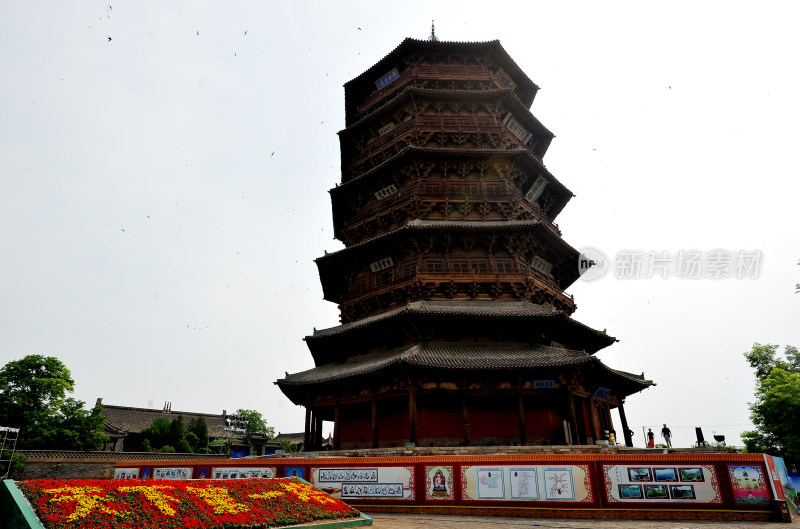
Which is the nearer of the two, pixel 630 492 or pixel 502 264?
pixel 630 492

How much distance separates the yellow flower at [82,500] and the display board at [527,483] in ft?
28.3

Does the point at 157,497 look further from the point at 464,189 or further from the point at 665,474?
the point at 464,189

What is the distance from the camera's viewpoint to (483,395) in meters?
18.4

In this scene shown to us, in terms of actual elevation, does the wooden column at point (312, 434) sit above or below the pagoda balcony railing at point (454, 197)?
below

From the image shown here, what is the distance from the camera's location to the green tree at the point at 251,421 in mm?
64438

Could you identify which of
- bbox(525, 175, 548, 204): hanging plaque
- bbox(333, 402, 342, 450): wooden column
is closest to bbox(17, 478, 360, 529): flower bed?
bbox(333, 402, 342, 450): wooden column

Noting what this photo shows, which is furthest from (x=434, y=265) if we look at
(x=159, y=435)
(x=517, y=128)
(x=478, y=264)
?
(x=159, y=435)

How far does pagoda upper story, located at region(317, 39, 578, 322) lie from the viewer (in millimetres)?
22109

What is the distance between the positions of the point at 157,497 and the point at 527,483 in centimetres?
884

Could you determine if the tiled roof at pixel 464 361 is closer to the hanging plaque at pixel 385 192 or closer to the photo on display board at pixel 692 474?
the photo on display board at pixel 692 474

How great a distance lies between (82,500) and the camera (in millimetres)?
7051

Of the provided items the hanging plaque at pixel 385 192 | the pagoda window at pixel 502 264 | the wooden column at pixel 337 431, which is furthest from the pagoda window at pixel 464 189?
the wooden column at pixel 337 431

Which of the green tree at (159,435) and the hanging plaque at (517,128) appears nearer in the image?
the hanging plaque at (517,128)

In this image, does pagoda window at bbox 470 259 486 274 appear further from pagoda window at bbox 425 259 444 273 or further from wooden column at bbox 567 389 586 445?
wooden column at bbox 567 389 586 445
